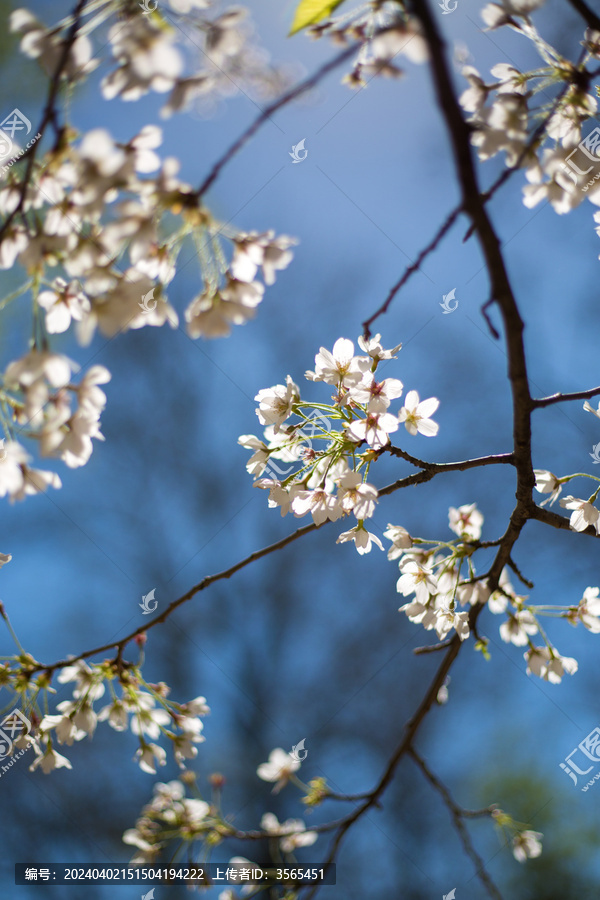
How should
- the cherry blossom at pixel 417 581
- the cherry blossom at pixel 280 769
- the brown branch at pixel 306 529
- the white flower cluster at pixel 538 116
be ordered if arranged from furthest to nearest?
the cherry blossom at pixel 280 769, the cherry blossom at pixel 417 581, the brown branch at pixel 306 529, the white flower cluster at pixel 538 116

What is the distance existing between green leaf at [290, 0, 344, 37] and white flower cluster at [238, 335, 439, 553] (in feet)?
0.85

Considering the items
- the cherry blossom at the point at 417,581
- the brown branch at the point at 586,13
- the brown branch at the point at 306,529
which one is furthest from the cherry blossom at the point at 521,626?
the brown branch at the point at 586,13

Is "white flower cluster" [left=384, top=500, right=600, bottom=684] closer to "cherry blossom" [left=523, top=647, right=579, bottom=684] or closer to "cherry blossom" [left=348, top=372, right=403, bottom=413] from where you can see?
"cherry blossom" [left=523, top=647, right=579, bottom=684]

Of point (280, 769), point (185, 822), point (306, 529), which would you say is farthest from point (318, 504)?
point (280, 769)

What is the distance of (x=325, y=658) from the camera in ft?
9.95

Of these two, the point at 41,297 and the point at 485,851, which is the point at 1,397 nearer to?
the point at 41,297

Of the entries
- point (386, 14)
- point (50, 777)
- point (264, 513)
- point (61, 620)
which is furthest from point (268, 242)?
point (50, 777)

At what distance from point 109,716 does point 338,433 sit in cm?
46

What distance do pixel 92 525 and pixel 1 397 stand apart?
9.17 feet

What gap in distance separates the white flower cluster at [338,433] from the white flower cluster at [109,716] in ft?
0.89

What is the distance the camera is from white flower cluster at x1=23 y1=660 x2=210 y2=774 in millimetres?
661

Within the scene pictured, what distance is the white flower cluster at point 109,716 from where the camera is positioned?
0.66 m

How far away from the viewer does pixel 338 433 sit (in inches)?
24.2

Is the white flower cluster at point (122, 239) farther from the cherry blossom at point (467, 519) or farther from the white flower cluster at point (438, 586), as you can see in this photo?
the cherry blossom at point (467, 519)
